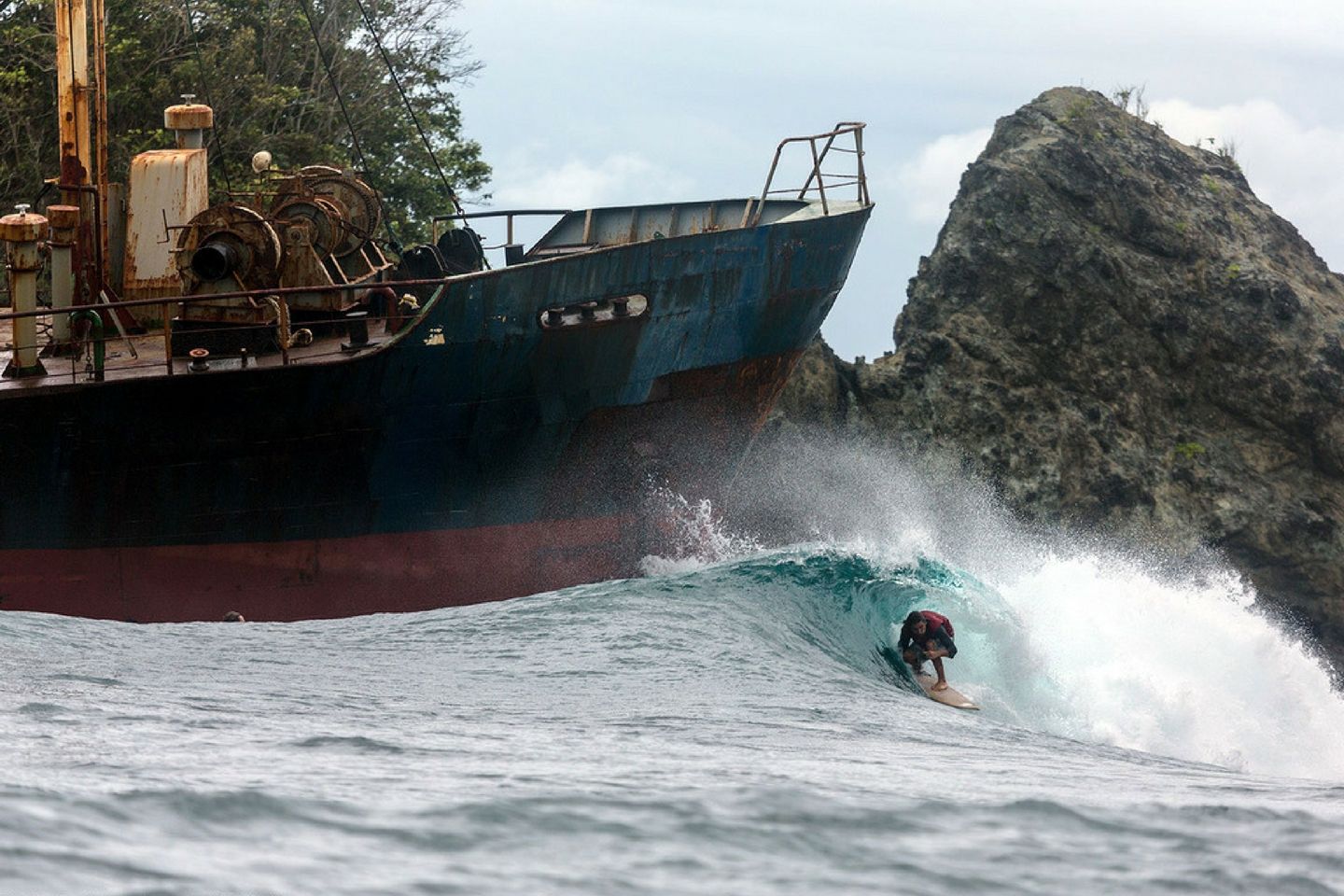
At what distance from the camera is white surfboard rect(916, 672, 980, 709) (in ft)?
42.5

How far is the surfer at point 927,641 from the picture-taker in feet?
44.8

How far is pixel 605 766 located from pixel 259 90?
2846 cm

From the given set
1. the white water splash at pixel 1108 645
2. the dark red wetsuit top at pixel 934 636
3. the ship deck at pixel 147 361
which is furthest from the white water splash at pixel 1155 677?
the ship deck at pixel 147 361

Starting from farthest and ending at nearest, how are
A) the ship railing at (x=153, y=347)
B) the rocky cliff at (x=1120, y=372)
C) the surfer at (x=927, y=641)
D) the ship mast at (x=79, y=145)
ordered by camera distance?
1. the rocky cliff at (x=1120, y=372)
2. the ship mast at (x=79, y=145)
3. the ship railing at (x=153, y=347)
4. the surfer at (x=927, y=641)

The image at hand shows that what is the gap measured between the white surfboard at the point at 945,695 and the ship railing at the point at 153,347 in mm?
6403

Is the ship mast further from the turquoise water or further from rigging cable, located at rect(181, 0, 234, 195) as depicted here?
the turquoise water

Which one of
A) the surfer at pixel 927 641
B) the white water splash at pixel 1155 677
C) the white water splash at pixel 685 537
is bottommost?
the white water splash at pixel 1155 677

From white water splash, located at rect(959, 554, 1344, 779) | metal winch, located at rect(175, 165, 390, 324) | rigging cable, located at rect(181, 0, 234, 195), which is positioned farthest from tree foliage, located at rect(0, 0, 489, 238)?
white water splash, located at rect(959, 554, 1344, 779)

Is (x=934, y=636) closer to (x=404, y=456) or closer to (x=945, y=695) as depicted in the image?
(x=945, y=695)

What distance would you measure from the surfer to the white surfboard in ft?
0.22

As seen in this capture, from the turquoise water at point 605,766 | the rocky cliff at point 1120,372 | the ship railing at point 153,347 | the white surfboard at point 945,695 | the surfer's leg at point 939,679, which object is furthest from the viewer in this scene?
the rocky cliff at point 1120,372

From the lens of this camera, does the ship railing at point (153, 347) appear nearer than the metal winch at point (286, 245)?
Yes

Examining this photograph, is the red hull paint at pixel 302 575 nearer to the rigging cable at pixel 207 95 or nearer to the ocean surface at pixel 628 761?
the ocean surface at pixel 628 761

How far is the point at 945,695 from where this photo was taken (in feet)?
43.5
